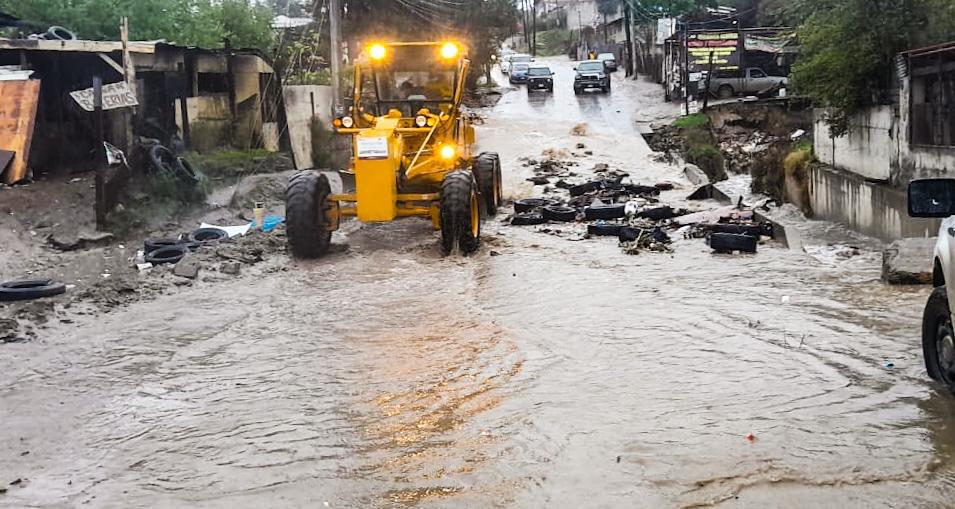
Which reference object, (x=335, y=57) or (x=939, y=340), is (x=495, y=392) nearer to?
(x=939, y=340)

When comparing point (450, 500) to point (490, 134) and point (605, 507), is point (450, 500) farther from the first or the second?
point (490, 134)

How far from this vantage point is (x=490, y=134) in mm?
32688

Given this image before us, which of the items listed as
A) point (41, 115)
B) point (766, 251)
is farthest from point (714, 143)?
point (41, 115)

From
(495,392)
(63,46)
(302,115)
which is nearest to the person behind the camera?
(495,392)

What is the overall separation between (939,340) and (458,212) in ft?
24.0

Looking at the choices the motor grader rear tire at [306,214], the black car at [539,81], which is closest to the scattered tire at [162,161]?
the motor grader rear tire at [306,214]

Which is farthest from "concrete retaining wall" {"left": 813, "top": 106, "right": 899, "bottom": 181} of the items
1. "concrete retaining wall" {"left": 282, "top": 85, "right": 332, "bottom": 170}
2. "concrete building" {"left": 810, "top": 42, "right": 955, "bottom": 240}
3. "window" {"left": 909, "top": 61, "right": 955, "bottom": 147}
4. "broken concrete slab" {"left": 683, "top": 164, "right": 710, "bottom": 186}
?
"concrete retaining wall" {"left": 282, "top": 85, "right": 332, "bottom": 170}

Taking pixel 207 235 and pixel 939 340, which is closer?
pixel 939 340

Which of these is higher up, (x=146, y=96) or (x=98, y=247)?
(x=146, y=96)

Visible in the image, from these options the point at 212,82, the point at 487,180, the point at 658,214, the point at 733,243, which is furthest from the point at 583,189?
the point at 212,82

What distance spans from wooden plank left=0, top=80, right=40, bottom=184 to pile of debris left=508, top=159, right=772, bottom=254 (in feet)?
26.4

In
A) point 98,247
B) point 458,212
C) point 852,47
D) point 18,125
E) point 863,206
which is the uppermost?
point 852,47

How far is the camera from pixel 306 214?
1280 centimetres

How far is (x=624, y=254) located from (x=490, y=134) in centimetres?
1957
